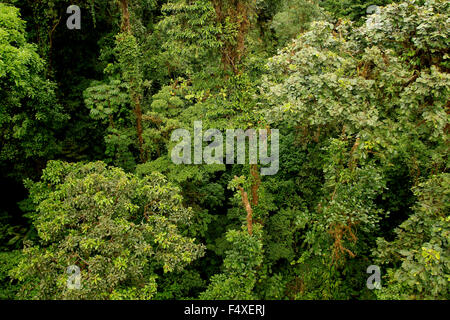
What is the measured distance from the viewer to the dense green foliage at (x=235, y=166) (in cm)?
509

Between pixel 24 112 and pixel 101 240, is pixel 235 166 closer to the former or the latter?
pixel 101 240

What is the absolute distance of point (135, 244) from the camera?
5.84m

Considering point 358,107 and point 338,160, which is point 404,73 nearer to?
point 358,107

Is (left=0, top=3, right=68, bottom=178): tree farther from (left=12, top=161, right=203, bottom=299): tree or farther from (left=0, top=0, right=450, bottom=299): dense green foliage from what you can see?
(left=12, top=161, right=203, bottom=299): tree

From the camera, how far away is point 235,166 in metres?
11.7

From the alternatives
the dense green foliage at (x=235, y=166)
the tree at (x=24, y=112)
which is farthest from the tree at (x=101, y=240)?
the tree at (x=24, y=112)

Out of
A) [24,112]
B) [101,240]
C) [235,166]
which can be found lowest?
[101,240]

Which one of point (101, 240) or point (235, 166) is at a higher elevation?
point (235, 166)

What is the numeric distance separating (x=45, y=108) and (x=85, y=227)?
219 inches

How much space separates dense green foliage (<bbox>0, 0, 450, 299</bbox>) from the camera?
5086 millimetres

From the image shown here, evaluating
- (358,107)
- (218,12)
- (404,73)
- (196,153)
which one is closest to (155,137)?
(196,153)

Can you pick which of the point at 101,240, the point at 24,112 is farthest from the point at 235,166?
the point at 24,112

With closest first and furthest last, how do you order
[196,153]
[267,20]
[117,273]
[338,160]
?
[117,273]
[338,160]
[196,153]
[267,20]

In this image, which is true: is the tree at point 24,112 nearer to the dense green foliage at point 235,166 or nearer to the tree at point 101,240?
the dense green foliage at point 235,166
